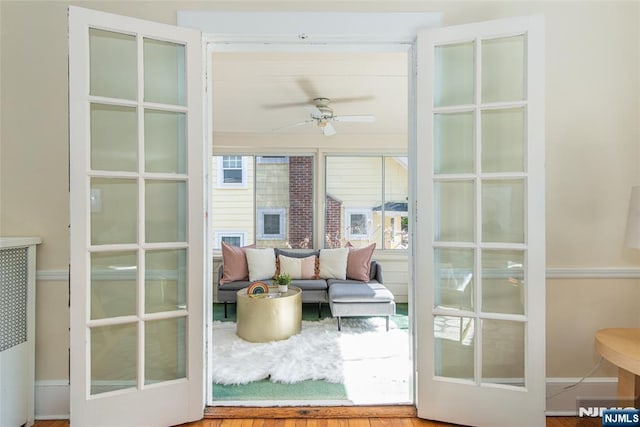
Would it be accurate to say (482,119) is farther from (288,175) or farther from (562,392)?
(288,175)

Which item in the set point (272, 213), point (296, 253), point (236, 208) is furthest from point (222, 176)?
point (296, 253)

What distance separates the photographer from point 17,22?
6.82 ft

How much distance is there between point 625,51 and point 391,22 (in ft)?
4.47

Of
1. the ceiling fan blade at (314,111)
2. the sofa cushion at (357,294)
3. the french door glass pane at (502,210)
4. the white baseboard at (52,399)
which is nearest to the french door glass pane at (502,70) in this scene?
the french door glass pane at (502,210)

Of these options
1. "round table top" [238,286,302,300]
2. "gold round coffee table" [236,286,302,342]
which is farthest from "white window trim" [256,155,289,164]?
"gold round coffee table" [236,286,302,342]

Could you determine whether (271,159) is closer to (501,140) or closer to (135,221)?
(135,221)

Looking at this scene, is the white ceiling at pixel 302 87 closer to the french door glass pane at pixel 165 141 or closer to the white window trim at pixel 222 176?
the white window trim at pixel 222 176

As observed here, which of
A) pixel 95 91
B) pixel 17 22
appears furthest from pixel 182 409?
pixel 17 22

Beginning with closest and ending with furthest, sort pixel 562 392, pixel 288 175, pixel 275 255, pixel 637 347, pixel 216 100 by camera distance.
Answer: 1. pixel 637 347
2. pixel 562 392
3. pixel 216 100
4. pixel 275 255
5. pixel 288 175

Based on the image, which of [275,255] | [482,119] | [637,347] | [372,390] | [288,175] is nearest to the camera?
[637,347]

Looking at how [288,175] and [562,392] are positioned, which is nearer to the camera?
[562,392]

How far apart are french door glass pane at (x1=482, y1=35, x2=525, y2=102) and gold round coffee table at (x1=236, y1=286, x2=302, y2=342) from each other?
8.28ft

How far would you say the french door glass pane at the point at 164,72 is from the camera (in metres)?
1.97

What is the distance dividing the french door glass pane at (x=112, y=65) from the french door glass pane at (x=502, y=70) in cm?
188
